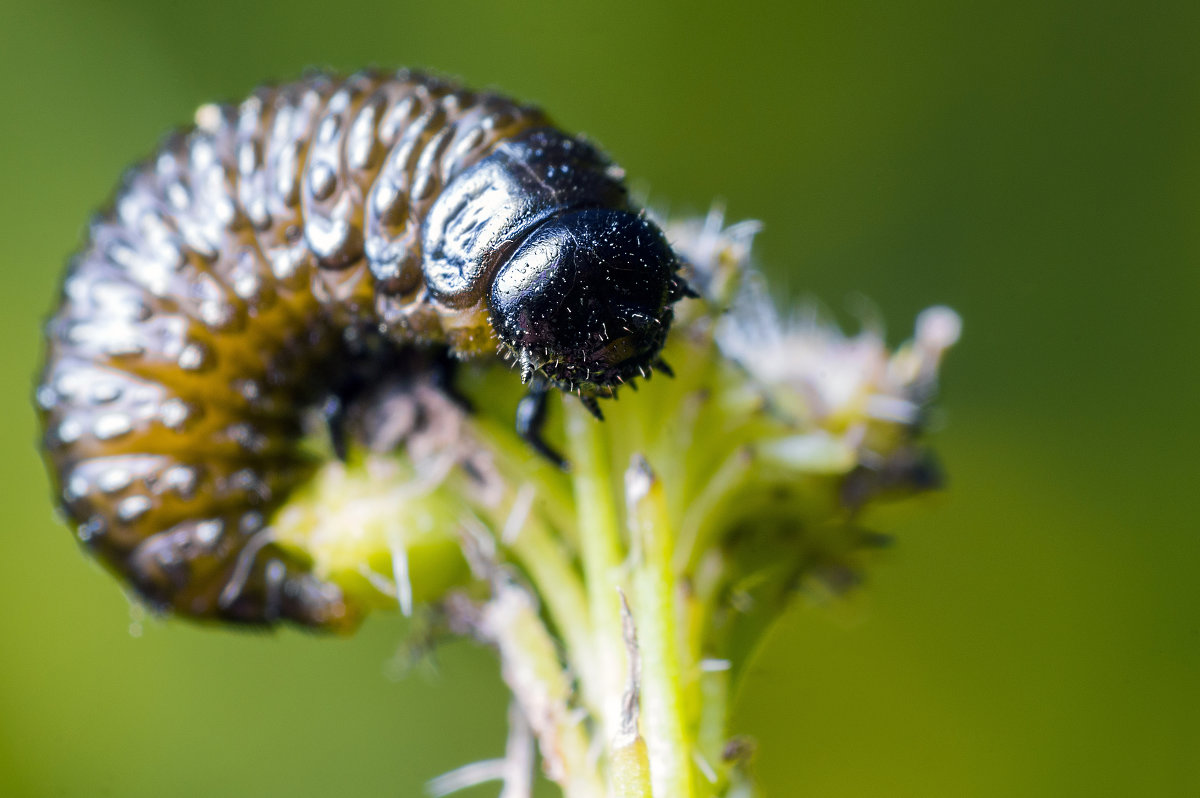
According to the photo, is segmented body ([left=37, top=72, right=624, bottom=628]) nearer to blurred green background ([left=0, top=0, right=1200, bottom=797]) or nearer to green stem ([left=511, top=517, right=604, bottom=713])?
green stem ([left=511, top=517, right=604, bottom=713])

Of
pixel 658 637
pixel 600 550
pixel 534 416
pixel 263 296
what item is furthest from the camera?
pixel 263 296

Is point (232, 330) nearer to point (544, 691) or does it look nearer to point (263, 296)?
point (263, 296)

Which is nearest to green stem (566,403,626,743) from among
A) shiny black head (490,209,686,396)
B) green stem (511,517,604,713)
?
green stem (511,517,604,713)

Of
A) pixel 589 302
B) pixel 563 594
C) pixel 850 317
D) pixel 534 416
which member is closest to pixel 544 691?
pixel 563 594

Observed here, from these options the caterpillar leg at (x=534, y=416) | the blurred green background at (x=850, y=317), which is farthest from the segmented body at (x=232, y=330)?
the blurred green background at (x=850, y=317)

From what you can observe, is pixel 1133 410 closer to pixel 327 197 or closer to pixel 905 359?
pixel 905 359
